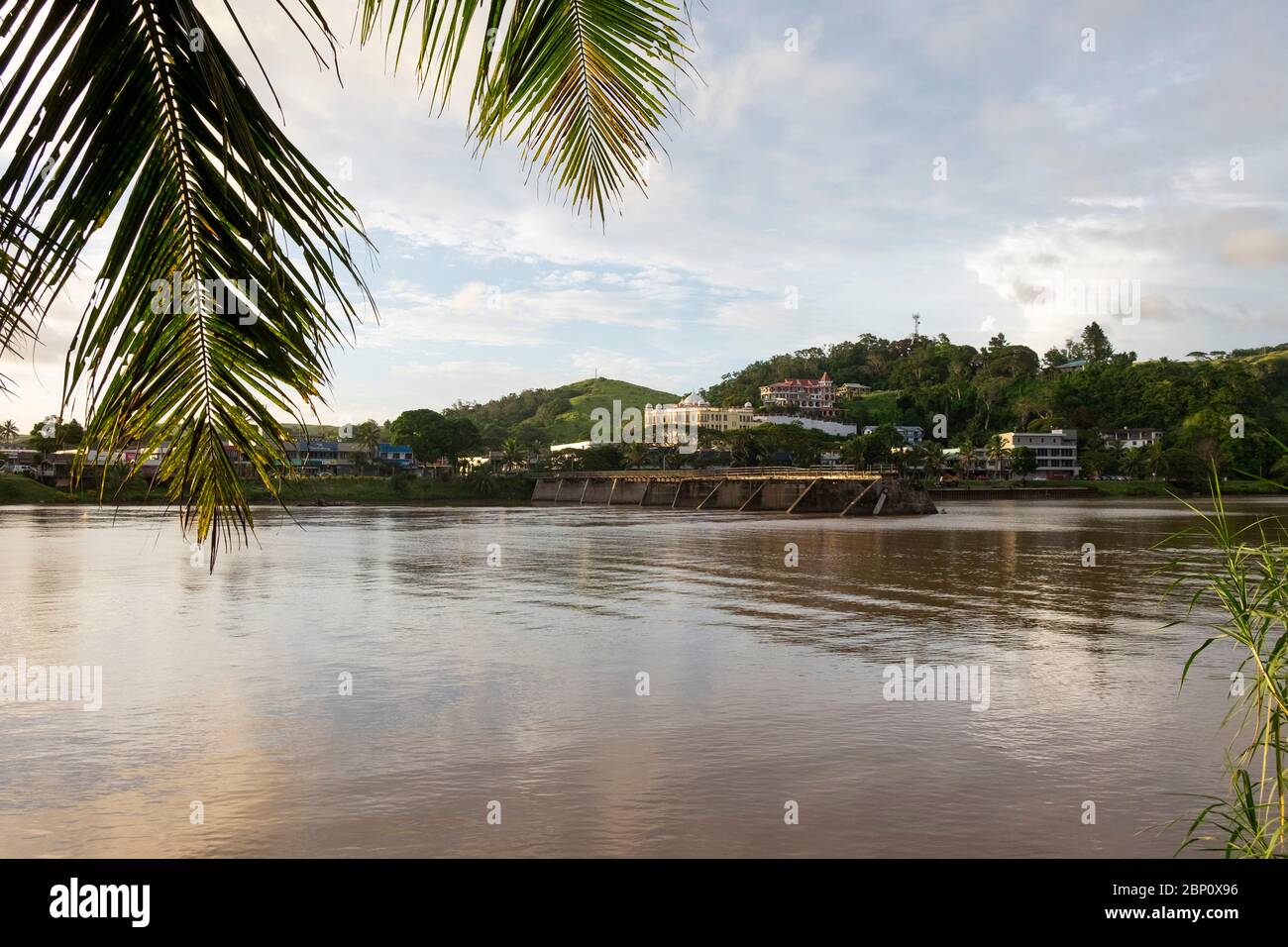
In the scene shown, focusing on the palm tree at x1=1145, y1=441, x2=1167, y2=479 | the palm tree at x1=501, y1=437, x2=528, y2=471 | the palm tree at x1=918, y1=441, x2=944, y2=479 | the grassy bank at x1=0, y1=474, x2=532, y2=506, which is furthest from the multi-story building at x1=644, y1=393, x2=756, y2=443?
the palm tree at x1=1145, y1=441, x2=1167, y2=479

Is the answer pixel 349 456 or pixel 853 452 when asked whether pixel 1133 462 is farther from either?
pixel 349 456

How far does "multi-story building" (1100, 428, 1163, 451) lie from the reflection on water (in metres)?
127

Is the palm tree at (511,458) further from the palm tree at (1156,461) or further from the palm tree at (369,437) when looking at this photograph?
the palm tree at (1156,461)

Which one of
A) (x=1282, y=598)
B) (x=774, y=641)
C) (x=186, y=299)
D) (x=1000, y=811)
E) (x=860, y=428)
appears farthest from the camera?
(x=860, y=428)

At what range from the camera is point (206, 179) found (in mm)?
2451

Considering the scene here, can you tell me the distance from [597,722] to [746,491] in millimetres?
91255

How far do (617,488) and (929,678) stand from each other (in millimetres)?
104437

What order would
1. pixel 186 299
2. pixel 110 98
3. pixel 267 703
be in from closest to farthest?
pixel 110 98 → pixel 186 299 → pixel 267 703

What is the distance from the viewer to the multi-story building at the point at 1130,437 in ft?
463

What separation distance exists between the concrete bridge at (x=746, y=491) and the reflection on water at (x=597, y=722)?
188 ft

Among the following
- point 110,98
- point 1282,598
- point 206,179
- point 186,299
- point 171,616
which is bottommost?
point 171,616

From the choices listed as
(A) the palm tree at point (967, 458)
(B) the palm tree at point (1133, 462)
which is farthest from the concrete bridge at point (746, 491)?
(B) the palm tree at point (1133, 462)
